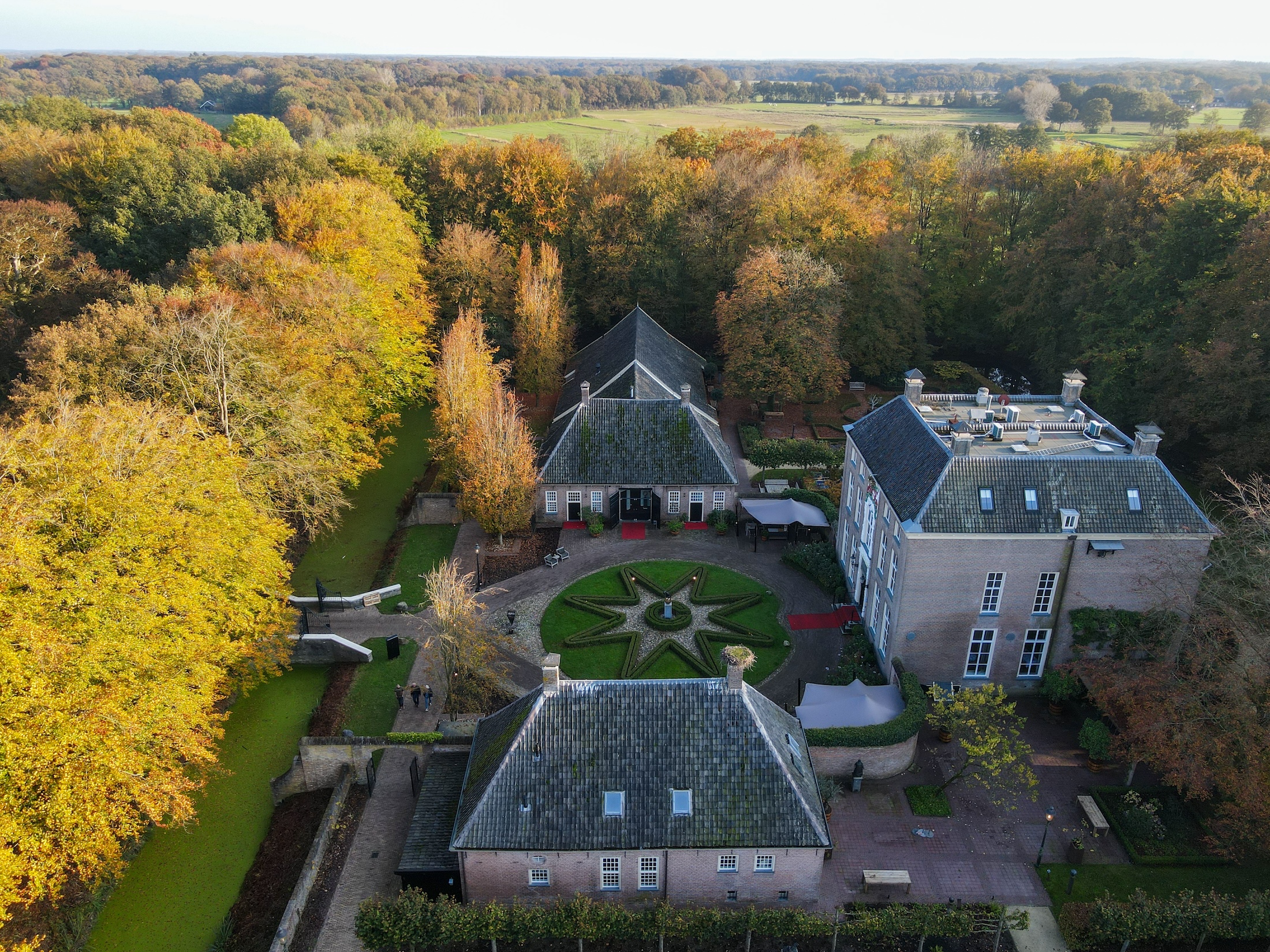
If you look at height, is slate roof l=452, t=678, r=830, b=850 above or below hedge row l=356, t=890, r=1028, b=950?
above

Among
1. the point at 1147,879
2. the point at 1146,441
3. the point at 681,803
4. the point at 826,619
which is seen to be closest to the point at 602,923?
the point at 681,803

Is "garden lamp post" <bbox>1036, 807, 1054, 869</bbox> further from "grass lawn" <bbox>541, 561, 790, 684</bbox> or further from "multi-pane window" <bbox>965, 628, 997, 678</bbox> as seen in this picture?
"grass lawn" <bbox>541, 561, 790, 684</bbox>

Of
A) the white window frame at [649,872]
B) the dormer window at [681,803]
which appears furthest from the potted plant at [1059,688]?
the white window frame at [649,872]

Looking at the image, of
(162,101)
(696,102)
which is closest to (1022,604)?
(696,102)

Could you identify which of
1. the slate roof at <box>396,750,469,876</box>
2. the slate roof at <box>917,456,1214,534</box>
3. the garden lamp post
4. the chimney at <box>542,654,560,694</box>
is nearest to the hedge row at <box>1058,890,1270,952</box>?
the garden lamp post

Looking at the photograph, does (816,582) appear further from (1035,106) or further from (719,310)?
(1035,106)

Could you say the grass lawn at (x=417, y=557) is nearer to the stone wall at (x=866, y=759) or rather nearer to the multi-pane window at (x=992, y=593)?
the stone wall at (x=866, y=759)
